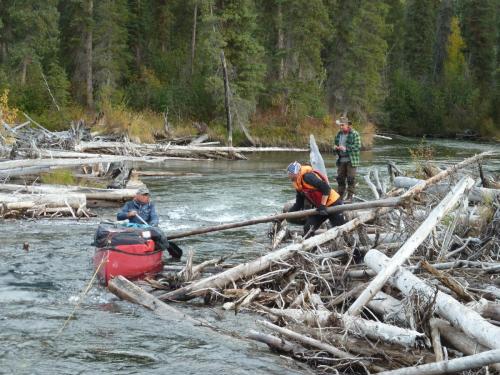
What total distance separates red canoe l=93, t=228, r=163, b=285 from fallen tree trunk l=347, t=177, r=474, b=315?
146 inches

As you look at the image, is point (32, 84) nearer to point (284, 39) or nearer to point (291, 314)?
point (284, 39)

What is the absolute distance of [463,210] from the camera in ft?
34.0

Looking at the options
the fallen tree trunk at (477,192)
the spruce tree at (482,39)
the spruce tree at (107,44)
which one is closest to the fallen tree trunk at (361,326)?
the fallen tree trunk at (477,192)

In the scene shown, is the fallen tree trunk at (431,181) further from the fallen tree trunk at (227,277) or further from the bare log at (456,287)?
the bare log at (456,287)

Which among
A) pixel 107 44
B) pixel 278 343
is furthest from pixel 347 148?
pixel 107 44

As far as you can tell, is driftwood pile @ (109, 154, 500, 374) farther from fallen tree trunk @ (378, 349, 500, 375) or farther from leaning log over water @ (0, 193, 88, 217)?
leaning log over water @ (0, 193, 88, 217)

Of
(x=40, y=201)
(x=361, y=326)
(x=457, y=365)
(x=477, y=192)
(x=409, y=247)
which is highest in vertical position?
(x=477, y=192)

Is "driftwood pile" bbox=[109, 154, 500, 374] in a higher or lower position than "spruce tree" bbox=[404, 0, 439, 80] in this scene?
lower

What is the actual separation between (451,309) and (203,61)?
3136cm

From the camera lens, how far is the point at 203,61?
37.0 metres

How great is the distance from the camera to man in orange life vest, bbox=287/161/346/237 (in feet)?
35.1

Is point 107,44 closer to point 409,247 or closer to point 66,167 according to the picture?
point 66,167

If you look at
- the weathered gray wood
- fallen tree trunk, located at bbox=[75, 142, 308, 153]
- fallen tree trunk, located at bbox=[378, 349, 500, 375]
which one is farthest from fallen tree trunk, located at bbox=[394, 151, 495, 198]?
fallen tree trunk, located at bbox=[75, 142, 308, 153]

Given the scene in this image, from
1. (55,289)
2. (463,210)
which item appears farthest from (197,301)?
(463,210)
